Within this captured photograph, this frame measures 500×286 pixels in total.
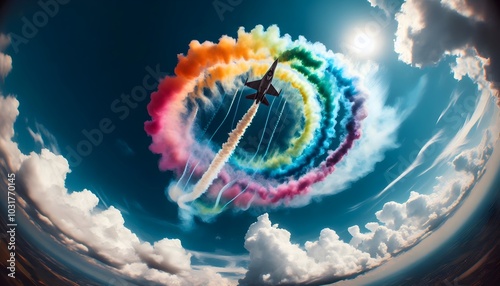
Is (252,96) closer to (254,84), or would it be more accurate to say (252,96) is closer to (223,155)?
(254,84)

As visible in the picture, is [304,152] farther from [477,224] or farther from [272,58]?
[477,224]

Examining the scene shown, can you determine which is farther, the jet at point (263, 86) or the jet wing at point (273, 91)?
the jet wing at point (273, 91)

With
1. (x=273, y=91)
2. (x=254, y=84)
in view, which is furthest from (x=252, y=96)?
(x=273, y=91)

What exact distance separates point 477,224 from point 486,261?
576 centimetres

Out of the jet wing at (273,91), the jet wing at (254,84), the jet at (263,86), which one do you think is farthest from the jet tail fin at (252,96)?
the jet wing at (273,91)

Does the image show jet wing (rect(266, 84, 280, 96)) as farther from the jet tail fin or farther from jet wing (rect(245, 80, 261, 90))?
the jet tail fin

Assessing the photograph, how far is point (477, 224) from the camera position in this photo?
99.6ft

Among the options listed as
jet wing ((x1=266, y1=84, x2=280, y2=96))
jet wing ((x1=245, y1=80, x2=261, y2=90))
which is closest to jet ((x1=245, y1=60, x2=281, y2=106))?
jet wing ((x1=245, y1=80, x2=261, y2=90))

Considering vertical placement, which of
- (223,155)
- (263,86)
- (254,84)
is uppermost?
(254,84)

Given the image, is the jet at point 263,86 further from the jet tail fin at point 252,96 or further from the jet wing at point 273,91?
the jet wing at point 273,91

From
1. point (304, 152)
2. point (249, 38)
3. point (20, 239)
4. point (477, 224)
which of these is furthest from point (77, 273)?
point (477, 224)

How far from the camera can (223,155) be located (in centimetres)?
2317

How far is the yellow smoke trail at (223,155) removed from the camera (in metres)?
22.3

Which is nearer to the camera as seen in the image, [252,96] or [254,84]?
[252,96]
